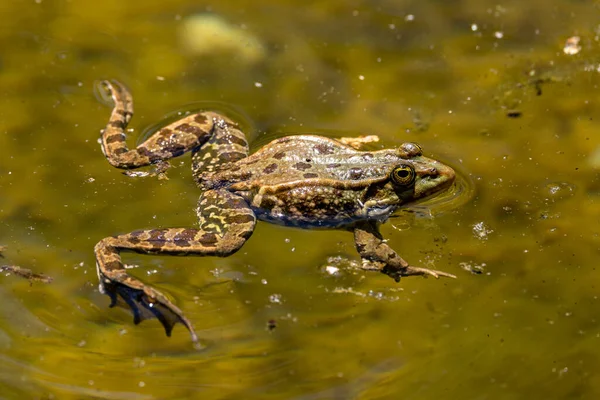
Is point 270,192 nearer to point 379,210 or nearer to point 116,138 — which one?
point 379,210

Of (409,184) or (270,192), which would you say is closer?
(270,192)

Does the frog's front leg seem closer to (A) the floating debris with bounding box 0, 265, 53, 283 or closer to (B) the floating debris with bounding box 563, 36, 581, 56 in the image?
(A) the floating debris with bounding box 0, 265, 53, 283

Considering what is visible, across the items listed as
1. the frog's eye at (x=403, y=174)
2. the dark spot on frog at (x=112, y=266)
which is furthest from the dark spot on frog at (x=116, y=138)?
the frog's eye at (x=403, y=174)

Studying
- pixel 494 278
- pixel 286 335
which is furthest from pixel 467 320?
pixel 286 335

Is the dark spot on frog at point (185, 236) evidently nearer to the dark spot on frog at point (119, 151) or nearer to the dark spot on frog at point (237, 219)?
the dark spot on frog at point (237, 219)

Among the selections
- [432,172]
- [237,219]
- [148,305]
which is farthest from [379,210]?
[148,305]

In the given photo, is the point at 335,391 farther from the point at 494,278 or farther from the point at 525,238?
the point at 525,238

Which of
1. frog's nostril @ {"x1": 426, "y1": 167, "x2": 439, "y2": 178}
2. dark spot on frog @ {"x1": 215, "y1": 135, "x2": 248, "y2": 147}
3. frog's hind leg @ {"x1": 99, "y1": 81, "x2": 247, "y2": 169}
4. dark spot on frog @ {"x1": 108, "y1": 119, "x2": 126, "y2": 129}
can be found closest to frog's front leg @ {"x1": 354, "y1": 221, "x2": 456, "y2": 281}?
frog's nostril @ {"x1": 426, "y1": 167, "x2": 439, "y2": 178}
